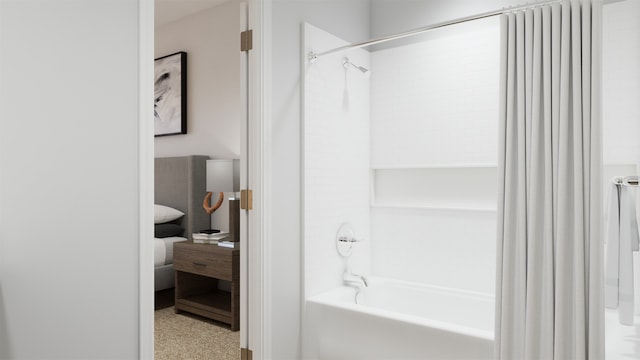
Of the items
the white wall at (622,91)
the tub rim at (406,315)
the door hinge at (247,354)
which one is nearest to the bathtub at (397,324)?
the tub rim at (406,315)

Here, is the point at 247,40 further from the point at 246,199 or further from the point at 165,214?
the point at 165,214

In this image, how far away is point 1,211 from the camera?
4.56ft

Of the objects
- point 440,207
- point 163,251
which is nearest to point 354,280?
point 440,207

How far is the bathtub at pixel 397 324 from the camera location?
214cm

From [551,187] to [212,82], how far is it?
136 inches

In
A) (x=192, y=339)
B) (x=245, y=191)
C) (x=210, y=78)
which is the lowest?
(x=192, y=339)

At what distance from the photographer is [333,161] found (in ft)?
9.46

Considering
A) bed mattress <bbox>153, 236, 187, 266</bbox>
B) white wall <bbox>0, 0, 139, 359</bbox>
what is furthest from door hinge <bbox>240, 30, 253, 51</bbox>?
bed mattress <bbox>153, 236, 187, 266</bbox>

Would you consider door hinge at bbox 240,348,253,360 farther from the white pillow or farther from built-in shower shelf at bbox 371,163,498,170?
the white pillow

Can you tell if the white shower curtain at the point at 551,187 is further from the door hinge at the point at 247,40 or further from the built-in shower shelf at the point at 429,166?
the door hinge at the point at 247,40

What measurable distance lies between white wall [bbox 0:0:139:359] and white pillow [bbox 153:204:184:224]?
2.73 m

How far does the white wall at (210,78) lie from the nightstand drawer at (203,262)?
1.00m

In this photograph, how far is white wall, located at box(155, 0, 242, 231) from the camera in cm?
423

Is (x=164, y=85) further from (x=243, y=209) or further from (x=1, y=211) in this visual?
(x=1, y=211)
